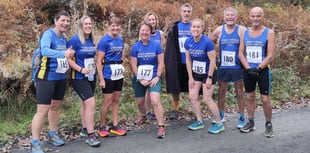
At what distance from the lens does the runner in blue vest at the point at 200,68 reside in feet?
21.2

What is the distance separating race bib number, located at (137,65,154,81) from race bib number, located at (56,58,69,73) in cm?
133

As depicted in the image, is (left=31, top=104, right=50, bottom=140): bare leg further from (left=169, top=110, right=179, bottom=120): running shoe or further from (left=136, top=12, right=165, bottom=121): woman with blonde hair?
(left=169, top=110, right=179, bottom=120): running shoe

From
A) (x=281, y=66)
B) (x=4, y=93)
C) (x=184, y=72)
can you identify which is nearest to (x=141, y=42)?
(x=184, y=72)

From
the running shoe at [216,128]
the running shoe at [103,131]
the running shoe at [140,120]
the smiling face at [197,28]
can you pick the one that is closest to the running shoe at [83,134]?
the running shoe at [103,131]

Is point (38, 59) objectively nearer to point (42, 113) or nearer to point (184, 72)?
point (42, 113)

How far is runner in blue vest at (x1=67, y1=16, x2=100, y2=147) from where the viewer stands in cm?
583

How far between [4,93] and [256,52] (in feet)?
16.0

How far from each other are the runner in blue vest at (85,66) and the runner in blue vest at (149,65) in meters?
0.83

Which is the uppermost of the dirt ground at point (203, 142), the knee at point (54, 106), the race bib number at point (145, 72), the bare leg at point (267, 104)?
the race bib number at point (145, 72)

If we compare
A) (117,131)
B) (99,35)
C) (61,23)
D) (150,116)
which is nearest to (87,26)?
A: (61,23)

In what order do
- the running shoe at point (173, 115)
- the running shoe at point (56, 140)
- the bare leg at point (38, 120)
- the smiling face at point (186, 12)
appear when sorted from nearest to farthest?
the bare leg at point (38, 120) < the running shoe at point (56, 140) < the smiling face at point (186, 12) < the running shoe at point (173, 115)

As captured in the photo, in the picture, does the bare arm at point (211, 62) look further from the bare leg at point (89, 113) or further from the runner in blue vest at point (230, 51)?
the bare leg at point (89, 113)

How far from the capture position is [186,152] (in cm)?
573

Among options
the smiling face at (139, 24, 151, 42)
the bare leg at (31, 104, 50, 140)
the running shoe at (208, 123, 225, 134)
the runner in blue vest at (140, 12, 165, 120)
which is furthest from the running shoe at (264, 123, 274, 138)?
the bare leg at (31, 104, 50, 140)
